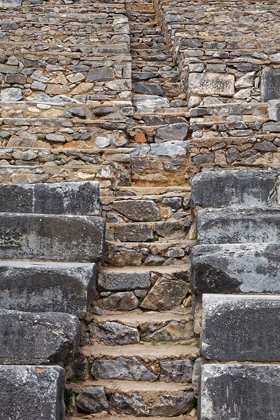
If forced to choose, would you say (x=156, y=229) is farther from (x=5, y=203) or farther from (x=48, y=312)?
(x=48, y=312)

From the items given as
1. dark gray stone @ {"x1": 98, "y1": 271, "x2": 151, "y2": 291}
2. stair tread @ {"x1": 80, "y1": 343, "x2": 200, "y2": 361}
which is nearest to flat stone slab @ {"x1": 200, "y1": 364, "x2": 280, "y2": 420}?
stair tread @ {"x1": 80, "y1": 343, "x2": 200, "y2": 361}

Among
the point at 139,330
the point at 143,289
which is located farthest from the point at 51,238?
the point at 139,330

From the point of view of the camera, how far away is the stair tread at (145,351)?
3.29m

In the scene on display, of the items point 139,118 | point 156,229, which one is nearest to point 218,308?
point 156,229

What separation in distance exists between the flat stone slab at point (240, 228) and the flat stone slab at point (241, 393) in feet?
3.98

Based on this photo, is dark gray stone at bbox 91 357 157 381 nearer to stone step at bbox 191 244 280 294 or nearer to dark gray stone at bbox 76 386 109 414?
dark gray stone at bbox 76 386 109 414

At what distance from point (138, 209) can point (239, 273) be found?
1.40m

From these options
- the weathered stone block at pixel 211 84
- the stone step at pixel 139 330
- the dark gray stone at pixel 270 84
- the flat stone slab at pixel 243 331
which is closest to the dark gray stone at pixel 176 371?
the stone step at pixel 139 330

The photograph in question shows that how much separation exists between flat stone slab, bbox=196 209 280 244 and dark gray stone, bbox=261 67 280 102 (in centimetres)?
303

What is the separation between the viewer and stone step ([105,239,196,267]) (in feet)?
13.4

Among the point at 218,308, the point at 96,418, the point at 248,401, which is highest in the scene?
the point at 218,308

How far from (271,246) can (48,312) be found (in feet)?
4.28

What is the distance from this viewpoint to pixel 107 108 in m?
6.00

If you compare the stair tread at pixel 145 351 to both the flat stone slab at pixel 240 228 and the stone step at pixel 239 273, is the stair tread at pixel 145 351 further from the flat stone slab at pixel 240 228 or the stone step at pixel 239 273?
the flat stone slab at pixel 240 228
